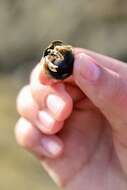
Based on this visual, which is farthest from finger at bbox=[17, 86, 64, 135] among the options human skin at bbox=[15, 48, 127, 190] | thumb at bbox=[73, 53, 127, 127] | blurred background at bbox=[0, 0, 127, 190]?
blurred background at bbox=[0, 0, 127, 190]

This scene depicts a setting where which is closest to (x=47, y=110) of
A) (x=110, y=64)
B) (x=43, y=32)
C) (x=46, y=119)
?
(x=46, y=119)

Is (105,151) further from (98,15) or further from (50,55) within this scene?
(98,15)

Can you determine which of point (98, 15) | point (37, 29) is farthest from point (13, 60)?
point (98, 15)

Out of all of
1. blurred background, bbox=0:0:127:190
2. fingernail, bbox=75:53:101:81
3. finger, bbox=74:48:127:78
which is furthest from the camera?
blurred background, bbox=0:0:127:190

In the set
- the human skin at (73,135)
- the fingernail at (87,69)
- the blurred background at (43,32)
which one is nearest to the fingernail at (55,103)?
the human skin at (73,135)

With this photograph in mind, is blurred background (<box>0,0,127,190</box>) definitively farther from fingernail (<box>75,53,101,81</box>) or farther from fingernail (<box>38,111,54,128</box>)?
fingernail (<box>75,53,101,81</box>)

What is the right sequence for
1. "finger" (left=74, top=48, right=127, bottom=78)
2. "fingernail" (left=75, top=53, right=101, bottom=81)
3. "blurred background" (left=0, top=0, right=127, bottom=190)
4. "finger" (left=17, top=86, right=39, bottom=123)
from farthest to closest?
"blurred background" (left=0, top=0, right=127, bottom=190)
"finger" (left=17, top=86, right=39, bottom=123)
"finger" (left=74, top=48, right=127, bottom=78)
"fingernail" (left=75, top=53, right=101, bottom=81)
